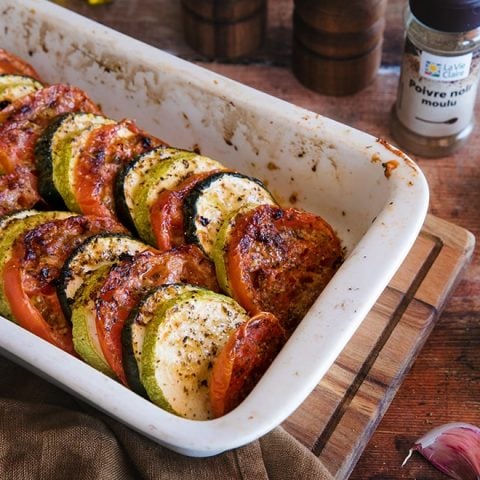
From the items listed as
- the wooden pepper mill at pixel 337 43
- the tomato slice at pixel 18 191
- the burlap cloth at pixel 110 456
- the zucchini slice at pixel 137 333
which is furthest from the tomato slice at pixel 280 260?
the wooden pepper mill at pixel 337 43

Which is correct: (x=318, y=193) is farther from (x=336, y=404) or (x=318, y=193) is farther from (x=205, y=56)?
(x=205, y=56)

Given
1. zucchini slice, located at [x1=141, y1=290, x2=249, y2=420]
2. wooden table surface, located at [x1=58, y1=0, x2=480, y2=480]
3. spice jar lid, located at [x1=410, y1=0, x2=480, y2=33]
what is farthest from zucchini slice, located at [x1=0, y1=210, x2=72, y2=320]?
spice jar lid, located at [x1=410, y1=0, x2=480, y2=33]

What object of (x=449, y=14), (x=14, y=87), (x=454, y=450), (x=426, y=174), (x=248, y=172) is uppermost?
(x=449, y=14)

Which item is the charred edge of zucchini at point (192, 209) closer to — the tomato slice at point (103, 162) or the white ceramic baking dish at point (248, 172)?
the tomato slice at point (103, 162)

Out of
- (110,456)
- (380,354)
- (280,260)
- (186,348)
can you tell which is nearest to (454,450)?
(380,354)

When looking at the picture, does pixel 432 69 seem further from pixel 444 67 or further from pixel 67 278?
pixel 67 278

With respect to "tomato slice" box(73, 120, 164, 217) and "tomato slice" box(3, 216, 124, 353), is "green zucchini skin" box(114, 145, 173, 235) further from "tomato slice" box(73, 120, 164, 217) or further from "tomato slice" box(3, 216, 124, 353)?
"tomato slice" box(3, 216, 124, 353)
